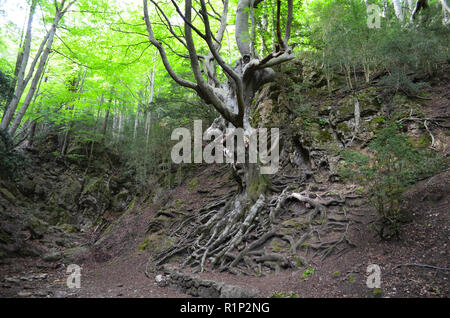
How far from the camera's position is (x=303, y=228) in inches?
245

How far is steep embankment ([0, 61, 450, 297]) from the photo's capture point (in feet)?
13.8

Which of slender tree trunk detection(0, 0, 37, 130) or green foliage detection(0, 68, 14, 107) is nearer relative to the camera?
green foliage detection(0, 68, 14, 107)

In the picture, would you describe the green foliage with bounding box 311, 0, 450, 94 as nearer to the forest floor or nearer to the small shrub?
the forest floor

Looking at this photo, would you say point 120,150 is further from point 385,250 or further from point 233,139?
point 385,250

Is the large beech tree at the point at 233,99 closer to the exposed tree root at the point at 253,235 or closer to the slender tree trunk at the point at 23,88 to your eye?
the exposed tree root at the point at 253,235

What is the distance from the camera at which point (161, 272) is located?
261 inches

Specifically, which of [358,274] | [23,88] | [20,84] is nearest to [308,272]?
[358,274]

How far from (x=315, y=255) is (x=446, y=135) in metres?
5.39

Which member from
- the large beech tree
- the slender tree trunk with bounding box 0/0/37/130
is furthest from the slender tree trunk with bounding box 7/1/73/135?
the large beech tree

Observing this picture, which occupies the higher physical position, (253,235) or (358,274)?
(253,235)

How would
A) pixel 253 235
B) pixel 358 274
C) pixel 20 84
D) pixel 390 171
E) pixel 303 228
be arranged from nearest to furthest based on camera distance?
pixel 358 274
pixel 390 171
pixel 303 228
pixel 253 235
pixel 20 84

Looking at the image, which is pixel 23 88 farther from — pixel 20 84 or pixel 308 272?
pixel 308 272

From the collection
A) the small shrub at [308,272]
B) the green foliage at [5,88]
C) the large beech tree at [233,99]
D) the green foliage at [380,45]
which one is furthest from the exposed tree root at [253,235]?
the green foliage at [5,88]
